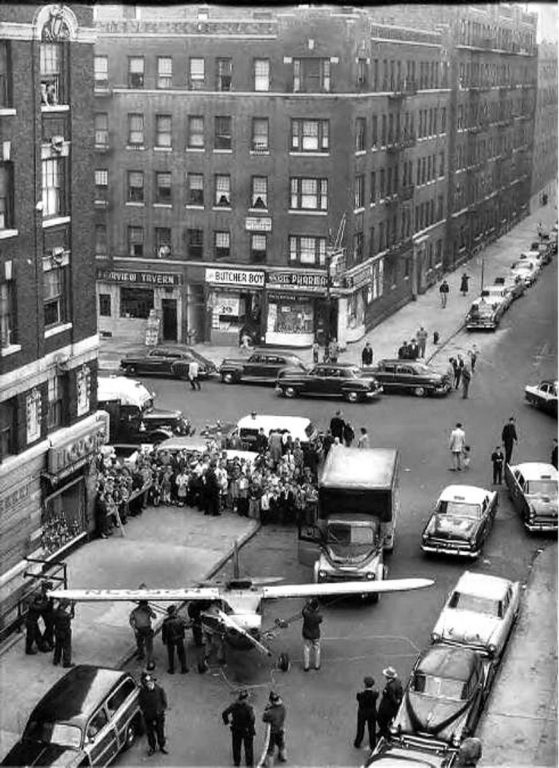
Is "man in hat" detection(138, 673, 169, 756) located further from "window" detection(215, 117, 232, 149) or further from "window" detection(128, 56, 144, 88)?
"window" detection(128, 56, 144, 88)

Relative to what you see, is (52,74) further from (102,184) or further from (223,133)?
(102,184)

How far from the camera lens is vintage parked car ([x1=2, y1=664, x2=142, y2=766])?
1730 cm

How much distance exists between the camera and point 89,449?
2898cm

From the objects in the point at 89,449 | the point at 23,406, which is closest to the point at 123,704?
the point at 23,406

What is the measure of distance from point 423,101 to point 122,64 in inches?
780

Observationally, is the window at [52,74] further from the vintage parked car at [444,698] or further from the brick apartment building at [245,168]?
the brick apartment building at [245,168]

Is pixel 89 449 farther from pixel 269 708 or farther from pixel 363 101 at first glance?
pixel 363 101

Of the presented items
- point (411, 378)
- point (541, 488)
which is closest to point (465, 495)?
point (541, 488)

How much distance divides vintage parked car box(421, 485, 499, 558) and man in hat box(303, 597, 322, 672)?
6944 millimetres

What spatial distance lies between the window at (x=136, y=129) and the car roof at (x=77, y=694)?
42196mm

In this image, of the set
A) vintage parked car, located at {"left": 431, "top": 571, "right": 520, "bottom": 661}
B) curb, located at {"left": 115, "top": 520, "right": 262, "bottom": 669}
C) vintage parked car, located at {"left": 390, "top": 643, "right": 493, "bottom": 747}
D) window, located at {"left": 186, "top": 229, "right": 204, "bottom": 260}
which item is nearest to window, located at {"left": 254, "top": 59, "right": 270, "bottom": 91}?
window, located at {"left": 186, "top": 229, "right": 204, "bottom": 260}

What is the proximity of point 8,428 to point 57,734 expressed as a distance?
9.55 metres

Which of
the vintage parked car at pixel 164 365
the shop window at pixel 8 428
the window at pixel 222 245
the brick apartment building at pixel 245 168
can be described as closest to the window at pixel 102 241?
the brick apartment building at pixel 245 168

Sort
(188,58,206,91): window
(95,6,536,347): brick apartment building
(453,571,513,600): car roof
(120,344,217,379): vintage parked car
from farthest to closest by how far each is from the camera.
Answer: (188,58,206,91): window < (95,6,536,347): brick apartment building < (120,344,217,379): vintage parked car < (453,571,513,600): car roof
